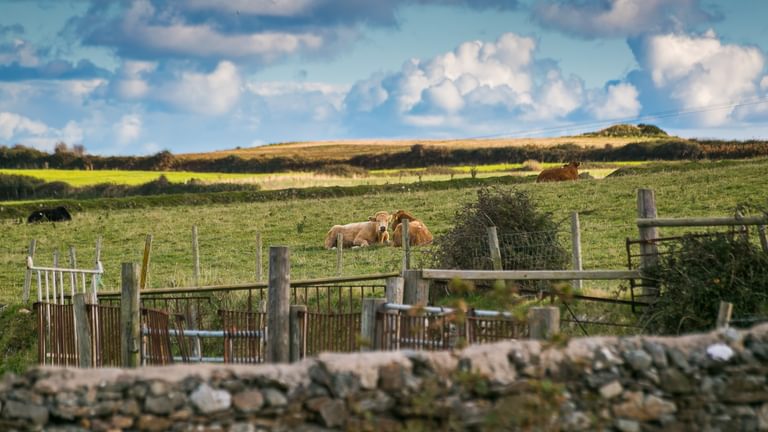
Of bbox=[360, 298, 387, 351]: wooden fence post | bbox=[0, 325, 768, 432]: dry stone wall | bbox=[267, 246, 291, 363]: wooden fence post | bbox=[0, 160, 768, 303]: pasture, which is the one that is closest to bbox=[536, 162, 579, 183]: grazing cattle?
bbox=[0, 160, 768, 303]: pasture

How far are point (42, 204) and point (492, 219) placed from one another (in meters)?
39.4

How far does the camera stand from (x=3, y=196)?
6231cm

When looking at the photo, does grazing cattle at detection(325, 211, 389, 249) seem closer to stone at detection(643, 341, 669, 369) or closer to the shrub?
stone at detection(643, 341, 669, 369)

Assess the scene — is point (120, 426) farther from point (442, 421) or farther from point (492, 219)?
point (492, 219)

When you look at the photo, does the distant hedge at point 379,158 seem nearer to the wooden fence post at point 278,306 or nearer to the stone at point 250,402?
the wooden fence post at point 278,306

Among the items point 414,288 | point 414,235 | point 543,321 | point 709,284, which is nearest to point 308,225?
point 414,235

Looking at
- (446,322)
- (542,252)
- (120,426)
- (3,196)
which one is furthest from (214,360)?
(3,196)

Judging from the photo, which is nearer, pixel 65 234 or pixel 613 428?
pixel 613 428

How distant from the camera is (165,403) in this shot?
741 cm

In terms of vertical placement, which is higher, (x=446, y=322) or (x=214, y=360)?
(x=446, y=322)

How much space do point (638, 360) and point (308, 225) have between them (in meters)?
26.5

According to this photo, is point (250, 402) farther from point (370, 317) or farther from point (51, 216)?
point (51, 216)

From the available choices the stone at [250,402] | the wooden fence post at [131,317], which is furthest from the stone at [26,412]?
the wooden fence post at [131,317]

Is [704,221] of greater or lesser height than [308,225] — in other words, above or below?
above
